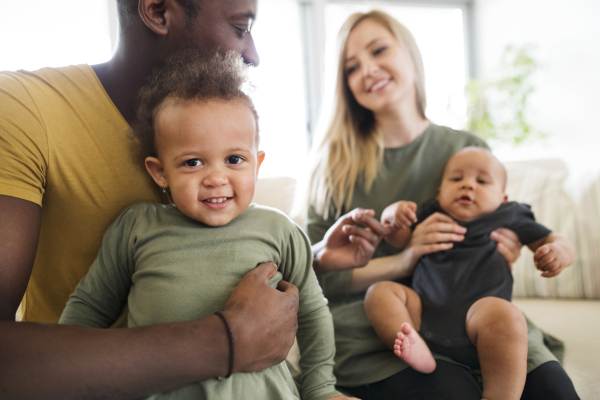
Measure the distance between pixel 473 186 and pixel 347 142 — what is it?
0.47 meters

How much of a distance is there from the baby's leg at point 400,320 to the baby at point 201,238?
19cm

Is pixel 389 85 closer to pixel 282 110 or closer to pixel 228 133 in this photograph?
pixel 228 133

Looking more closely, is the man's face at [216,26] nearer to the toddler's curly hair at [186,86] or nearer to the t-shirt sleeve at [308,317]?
the toddler's curly hair at [186,86]

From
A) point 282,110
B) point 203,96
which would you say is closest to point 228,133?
point 203,96

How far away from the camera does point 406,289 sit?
1235mm

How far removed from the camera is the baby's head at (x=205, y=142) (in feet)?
2.94

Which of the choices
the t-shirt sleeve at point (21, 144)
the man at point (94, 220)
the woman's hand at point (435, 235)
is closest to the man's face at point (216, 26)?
the man at point (94, 220)

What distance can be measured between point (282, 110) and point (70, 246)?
10.4ft

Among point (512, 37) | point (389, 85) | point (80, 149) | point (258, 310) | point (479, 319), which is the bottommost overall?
point (479, 319)

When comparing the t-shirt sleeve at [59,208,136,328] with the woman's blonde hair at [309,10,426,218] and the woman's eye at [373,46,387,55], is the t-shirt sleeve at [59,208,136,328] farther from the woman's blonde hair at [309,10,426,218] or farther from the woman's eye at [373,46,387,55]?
the woman's eye at [373,46,387,55]

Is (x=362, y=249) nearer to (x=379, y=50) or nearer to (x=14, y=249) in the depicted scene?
(x=379, y=50)

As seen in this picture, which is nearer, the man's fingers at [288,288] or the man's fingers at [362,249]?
the man's fingers at [288,288]

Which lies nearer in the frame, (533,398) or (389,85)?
(533,398)

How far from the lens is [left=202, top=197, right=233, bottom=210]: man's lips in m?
0.91
